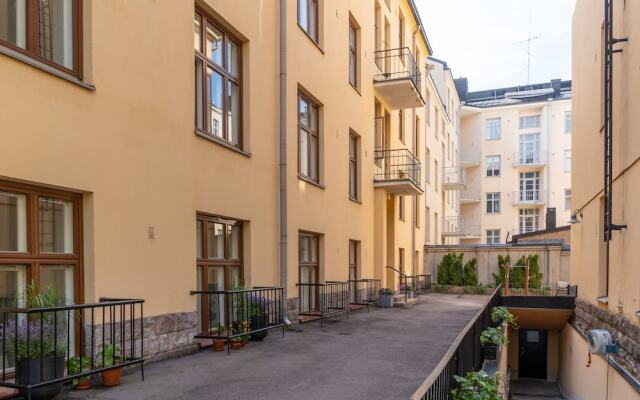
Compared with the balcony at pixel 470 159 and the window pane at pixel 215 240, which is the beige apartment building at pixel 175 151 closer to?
the window pane at pixel 215 240

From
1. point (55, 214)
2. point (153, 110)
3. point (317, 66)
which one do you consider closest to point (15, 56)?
point (55, 214)

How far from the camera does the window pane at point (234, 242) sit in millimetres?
9114

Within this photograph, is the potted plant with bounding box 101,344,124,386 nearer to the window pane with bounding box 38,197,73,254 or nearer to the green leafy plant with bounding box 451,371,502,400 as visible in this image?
the window pane with bounding box 38,197,73,254

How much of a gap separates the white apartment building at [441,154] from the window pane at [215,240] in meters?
18.5

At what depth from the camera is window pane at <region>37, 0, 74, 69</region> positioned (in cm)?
551

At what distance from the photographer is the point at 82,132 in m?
5.72

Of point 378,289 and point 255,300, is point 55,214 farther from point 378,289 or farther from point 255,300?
point 378,289

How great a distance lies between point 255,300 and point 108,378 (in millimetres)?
3144

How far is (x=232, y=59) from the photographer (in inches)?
368

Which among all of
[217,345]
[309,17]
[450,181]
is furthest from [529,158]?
[217,345]

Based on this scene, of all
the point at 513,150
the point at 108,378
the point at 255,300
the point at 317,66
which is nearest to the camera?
the point at 108,378

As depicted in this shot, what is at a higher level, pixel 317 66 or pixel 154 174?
pixel 317 66

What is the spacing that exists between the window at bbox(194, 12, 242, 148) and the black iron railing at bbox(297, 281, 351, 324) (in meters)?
3.66

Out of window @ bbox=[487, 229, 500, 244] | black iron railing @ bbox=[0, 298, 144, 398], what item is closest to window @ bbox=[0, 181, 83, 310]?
black iron railing @ bbox=[0, 298, 144, 398]
